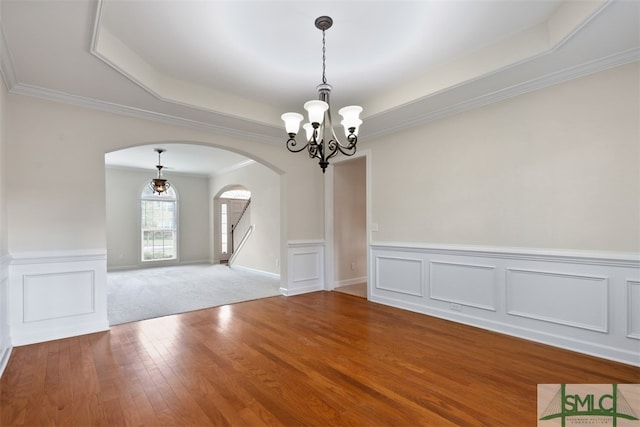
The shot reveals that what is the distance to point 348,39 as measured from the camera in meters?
2.93

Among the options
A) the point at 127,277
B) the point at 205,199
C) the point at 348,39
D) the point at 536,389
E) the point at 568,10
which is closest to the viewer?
the point at 536,389

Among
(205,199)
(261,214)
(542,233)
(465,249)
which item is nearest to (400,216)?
(465,249)

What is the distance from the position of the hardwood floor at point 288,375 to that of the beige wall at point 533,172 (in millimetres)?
1176

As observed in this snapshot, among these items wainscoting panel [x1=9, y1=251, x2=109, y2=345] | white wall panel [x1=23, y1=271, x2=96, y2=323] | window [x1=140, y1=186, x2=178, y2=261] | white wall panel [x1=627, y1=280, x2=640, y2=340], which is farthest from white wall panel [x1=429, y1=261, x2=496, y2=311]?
window [x1=140, y1=186, x2=178, y2=261]

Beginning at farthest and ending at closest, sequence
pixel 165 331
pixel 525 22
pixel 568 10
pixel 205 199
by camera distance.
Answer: pixel 205 199
pixel 165 331
pixel 525 22
pixel 568 10

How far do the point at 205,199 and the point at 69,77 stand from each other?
7.31 meters

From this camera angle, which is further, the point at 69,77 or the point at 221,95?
the point at 221,95

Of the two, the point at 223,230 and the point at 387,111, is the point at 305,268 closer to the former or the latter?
the point at 387,111

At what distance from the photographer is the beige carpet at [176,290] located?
4.48 metres

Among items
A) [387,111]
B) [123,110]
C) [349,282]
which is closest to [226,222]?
[349,282]

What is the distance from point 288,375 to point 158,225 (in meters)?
8.33

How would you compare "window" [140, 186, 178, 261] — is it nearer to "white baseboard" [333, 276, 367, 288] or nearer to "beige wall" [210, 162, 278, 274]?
"beige wall" [210, 162, 278, 274]

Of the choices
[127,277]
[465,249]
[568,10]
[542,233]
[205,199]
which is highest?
[568,10]

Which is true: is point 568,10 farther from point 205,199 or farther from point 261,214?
point 205,199
